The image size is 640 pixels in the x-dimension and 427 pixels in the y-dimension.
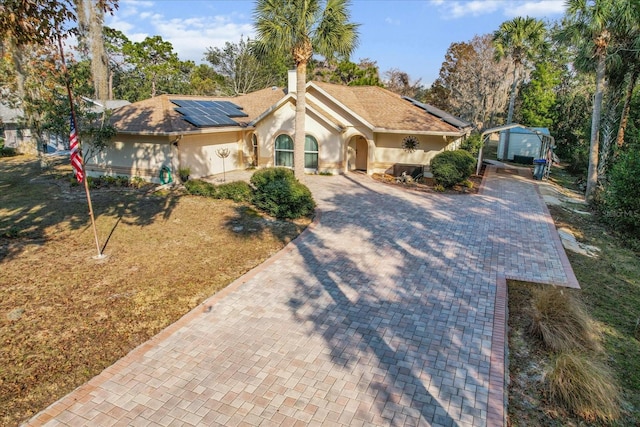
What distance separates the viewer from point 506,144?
105ft

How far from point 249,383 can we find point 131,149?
18201 mm

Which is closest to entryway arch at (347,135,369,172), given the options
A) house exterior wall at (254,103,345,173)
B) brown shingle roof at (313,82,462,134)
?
house exterior wall at (254,103,345,173)

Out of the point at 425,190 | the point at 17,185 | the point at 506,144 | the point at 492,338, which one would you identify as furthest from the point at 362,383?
the point at 506,144

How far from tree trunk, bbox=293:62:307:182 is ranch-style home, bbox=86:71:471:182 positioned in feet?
17.3

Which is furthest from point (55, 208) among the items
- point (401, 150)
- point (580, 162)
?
point (580, 162)

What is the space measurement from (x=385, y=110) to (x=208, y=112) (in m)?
10.8

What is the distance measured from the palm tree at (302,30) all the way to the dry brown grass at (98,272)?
698cm

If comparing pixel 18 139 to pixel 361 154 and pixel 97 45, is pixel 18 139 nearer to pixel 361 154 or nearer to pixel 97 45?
pixel 97 45

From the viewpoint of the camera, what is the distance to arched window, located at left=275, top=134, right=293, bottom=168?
2380 cm

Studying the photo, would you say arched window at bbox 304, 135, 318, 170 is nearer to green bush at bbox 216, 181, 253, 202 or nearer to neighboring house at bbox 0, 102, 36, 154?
green bush at bbox 216, 181, 253, 202

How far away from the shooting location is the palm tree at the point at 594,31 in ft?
51.1

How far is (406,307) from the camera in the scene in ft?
27.4

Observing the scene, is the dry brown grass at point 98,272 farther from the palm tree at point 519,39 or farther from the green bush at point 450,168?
the palm tree at point 519,39

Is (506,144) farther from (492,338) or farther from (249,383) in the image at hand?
(249,383)
